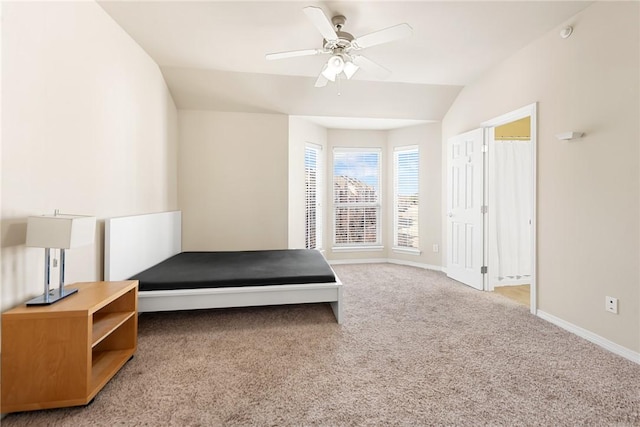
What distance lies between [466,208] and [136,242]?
396 centimetres

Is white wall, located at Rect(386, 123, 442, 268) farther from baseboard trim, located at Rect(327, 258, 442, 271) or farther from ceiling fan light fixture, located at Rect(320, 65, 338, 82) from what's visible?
ceiling fan light fixture, located at Rect(320, 65, 338, 82)

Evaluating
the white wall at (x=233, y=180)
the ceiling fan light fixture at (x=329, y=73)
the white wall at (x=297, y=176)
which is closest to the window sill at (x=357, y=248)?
the white wall at (x=297, y=176)

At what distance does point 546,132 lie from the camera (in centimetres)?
283

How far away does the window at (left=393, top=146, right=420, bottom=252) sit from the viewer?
519 cm

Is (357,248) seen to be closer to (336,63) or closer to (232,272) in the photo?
(232,272)

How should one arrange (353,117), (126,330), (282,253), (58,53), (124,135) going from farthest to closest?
(353,117)
(282,253)
(124,135)
(126,330)
(58,53)

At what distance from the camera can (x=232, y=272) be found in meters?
2.82

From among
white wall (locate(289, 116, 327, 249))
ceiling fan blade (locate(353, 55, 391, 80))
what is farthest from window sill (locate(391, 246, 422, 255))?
ceiling fan blade (locate(353, 55, 391, 80))

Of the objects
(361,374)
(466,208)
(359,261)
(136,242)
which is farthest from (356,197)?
(361,374)

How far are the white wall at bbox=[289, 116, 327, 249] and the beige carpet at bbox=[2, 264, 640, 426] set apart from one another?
1.76 m

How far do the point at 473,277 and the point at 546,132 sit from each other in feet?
6.36

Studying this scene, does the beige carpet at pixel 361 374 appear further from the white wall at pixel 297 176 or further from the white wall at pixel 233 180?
the white wall at pixel 297 176

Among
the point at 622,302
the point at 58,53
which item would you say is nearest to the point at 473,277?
the point at 622,302

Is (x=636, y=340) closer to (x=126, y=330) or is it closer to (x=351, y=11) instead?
(x=351, y=11)
